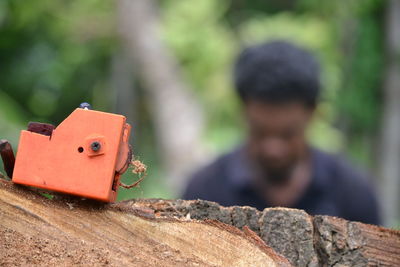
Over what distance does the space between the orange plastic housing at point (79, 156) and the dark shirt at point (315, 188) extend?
1.88m

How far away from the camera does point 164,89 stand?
6.53 m

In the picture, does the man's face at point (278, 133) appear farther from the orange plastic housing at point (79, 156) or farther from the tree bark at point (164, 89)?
the tree bark at point (164, 89)

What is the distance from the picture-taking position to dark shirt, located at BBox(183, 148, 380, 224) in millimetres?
2824

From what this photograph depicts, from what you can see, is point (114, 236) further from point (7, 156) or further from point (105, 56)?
point (105, 56)

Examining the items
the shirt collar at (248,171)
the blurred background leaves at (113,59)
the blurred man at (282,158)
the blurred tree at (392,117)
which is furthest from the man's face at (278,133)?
the blurred tree at (392,117)

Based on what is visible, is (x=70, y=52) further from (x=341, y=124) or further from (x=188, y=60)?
(x=341, y=124)

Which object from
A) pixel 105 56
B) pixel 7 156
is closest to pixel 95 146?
pixel 7 156

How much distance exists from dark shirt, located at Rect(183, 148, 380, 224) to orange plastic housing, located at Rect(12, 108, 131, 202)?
6.18 feet

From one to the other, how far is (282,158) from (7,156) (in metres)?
1.84

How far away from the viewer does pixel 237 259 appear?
40.2 inches

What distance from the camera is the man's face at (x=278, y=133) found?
2695 millimetres

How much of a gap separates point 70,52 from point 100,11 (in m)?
0.58

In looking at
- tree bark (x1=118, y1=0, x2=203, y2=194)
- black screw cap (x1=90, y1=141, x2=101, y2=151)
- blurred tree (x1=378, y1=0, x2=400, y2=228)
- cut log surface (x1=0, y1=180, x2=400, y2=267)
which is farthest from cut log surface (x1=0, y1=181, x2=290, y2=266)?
blurred tree (x1=378, y1=0, x2=400, y2=228)

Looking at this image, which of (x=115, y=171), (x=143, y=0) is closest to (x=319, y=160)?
(x=115, y=171)
